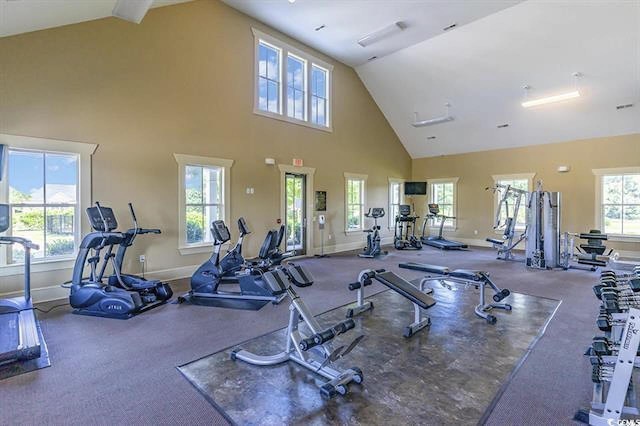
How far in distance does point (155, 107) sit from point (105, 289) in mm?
3102

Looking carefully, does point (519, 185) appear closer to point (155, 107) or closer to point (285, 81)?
point (285, 81)

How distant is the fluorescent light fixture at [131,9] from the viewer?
4.22 metres

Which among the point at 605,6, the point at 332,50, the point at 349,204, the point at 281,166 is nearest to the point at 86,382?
the point at 281,166

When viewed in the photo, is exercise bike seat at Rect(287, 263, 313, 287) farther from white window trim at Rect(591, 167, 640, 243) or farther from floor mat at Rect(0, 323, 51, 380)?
white window trim at Rect(591, 167, 640, 243)

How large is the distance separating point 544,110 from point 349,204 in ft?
18.2

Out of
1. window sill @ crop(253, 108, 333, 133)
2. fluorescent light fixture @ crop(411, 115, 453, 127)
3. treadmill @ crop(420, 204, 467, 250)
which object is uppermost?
fluorescent light fixture @ crop(411, 115, 453, 127)

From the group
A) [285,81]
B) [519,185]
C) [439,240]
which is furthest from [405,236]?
[285,81]

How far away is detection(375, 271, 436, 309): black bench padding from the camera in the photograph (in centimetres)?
346

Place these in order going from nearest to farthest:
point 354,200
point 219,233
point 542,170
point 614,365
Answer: point 614,365 < point 219,233 < point 542,170 < point 354,200

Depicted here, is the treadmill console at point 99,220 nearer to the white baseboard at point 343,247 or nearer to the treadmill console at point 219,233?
the treadmill console at point 219,233

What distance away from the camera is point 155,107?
547 centimetres

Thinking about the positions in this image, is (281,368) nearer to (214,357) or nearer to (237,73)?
(214,357)

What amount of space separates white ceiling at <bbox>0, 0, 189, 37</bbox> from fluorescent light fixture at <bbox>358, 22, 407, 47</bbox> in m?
4.82

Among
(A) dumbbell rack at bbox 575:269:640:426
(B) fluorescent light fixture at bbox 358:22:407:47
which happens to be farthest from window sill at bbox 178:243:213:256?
(A) dumbbell rack at bbox 575:269:640:426
